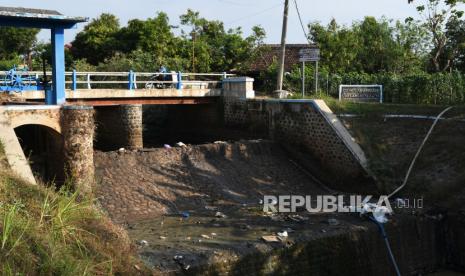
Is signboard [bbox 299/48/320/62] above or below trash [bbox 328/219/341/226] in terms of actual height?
above

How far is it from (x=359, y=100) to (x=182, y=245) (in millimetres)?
12689

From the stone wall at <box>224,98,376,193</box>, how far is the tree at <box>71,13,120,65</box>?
17.5 m

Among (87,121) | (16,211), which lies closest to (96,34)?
(87,121)

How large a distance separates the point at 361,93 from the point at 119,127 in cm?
1004

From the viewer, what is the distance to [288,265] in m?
11.9

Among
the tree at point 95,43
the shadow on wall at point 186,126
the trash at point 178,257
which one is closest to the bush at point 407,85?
the shadow on wall at point 186,126

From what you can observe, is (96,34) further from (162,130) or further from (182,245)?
(182,245)

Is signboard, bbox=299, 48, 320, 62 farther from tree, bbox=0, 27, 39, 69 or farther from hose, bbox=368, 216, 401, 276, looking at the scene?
tree, bbox=0, 27, 39, 69

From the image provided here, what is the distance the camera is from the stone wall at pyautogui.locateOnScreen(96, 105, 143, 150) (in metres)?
22.0

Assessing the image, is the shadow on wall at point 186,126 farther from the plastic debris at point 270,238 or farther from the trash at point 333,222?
the plastic debris at point 270,238

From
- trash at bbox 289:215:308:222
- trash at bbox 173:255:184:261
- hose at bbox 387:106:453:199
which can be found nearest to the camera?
trash at bbox 173:255:184:261

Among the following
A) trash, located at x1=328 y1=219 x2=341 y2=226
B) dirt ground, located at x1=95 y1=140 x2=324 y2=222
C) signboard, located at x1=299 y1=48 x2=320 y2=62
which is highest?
signboard, located at x1=299 y1=48 x2=320 y2=62

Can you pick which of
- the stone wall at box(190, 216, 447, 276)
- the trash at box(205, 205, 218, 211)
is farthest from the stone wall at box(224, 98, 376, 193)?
the trash at box(205, 205, 218, 211)

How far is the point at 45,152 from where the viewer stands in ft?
52.1
